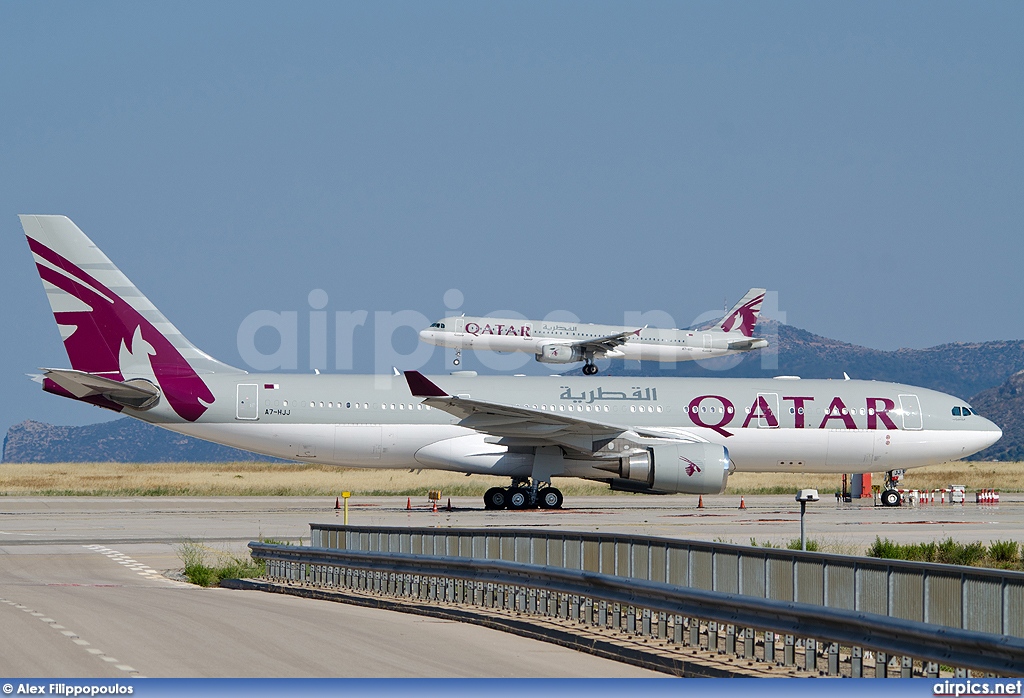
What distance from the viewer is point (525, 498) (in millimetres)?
35750

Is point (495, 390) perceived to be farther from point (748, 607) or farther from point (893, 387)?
point (748, 607)

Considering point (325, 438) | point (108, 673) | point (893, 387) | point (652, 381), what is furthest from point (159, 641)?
point (893, 387)

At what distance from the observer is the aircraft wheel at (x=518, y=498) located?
117ft

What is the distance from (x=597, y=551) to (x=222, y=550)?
41.2ft

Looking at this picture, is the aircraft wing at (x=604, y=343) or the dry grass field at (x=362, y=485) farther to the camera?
the aircraft wing at (x=604, y=343)

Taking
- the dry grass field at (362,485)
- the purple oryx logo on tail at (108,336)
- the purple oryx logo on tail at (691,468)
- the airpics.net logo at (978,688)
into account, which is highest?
the purple oryx logo on tail at (108,336)

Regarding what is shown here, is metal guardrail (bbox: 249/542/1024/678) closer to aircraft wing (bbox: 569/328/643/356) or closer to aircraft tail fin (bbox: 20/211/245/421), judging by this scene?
aircraft tail fin (bbox: 20/211/245/421)

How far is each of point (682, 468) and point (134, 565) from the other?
14345 mm

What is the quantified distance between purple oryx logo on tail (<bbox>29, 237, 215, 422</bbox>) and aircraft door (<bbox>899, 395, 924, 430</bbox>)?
19601mm

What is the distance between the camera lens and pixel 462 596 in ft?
54.3

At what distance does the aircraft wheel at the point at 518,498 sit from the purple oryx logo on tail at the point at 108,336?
851 cm

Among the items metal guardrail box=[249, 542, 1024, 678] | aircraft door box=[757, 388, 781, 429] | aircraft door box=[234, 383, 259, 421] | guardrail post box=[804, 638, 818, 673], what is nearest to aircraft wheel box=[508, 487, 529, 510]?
aircraft door box=[757, 388, 781, 429]

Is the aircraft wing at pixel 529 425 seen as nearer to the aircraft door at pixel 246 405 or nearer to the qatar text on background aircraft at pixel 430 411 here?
the qatar text on background aircraft at pixel 430 411

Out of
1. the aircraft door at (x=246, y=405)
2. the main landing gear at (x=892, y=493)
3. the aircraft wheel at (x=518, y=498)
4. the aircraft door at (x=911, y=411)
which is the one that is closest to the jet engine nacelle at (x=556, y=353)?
the main landing gear at (x=892, y=493)
